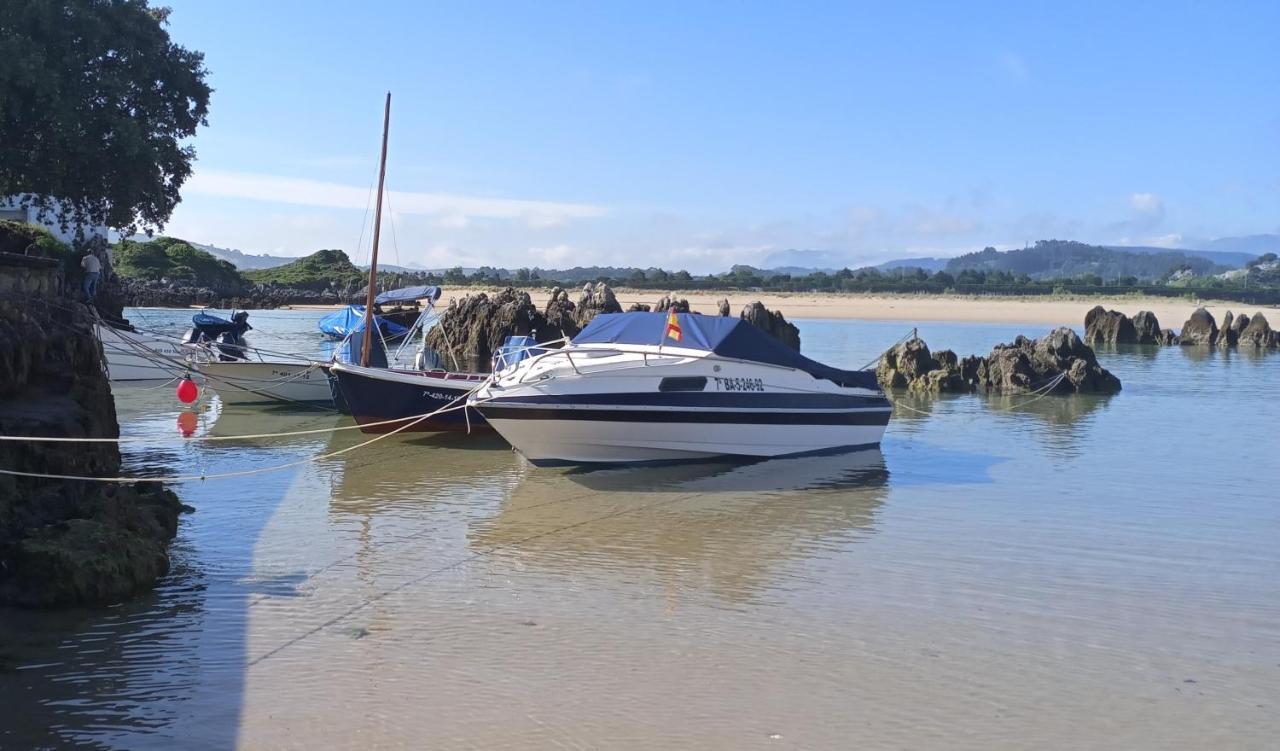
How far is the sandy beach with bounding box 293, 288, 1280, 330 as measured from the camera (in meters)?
69.6

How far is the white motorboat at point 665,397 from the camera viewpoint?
1497cm

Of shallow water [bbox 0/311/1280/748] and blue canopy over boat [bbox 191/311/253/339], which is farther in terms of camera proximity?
blue canopy over boat [bbox 191/311/253/339]

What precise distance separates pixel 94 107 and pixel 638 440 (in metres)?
13.7

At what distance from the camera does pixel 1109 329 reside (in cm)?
5322

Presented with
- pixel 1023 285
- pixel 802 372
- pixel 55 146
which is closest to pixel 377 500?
pixel 802 372

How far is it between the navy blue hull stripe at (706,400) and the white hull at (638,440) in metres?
0.30

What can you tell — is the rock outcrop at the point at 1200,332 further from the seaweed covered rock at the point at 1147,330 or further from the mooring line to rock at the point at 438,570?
the mooring line to rock at the point at 438,570

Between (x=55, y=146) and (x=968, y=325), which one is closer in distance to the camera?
(x=55, y=146)

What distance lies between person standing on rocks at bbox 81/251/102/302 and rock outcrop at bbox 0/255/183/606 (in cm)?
1221

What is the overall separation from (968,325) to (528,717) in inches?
2487

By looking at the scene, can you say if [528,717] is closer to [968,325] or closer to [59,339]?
[59,339]

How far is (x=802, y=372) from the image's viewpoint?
16.8 m

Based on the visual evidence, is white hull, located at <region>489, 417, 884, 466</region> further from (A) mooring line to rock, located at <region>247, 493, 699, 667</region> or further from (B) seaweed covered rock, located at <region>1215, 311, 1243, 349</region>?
(B) seaweed covered rock, located at <region>1215, 311, 1243, 349</region>

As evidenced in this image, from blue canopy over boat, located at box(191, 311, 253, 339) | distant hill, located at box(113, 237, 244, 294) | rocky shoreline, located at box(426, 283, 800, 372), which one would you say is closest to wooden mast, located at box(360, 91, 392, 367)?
blue canopy over boat, located at box(191, 311, 253, 339)
